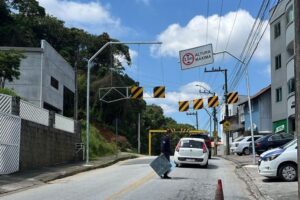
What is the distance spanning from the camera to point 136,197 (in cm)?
1540

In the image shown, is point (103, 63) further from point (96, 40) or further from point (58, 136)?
point (58, 136)

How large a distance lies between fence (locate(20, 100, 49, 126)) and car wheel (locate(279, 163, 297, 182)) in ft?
36.3

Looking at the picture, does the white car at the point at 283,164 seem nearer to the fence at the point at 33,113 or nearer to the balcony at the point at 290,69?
the fence at the point at 33,113

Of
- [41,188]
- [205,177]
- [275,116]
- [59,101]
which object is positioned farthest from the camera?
[275,116]

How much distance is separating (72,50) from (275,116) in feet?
102

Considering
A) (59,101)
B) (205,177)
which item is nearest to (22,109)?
(205,177)

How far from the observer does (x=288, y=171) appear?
1947cm

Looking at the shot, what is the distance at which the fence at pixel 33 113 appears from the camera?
78.3ft

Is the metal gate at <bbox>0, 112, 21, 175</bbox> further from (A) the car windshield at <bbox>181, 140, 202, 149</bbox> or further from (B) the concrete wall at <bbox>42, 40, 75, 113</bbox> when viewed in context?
(B) the concrete wall at <bbox>42, 40, 75, 113</bbox>

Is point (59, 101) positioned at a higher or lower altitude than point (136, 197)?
higher

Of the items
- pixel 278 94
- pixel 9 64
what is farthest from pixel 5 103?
pixel 278 94

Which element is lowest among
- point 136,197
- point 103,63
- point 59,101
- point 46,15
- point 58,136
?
point 136,197

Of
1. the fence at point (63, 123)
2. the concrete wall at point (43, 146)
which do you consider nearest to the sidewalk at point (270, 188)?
the concrete wall at point (43, 146)

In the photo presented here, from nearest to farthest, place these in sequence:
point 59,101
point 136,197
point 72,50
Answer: point 136,197, point 59,101, point 72,50
